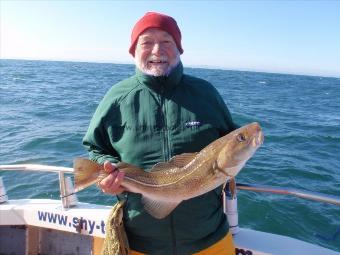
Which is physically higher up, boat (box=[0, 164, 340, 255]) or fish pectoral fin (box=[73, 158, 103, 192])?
fish pectoral fin (box=[73, 158, 103, 192])

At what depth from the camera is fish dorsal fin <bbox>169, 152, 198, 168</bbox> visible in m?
2.84

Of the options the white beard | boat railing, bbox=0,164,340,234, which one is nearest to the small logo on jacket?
the white beard

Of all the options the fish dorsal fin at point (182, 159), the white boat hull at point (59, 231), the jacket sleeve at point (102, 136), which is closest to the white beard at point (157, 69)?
the jacket sleeve at point (102, 136)

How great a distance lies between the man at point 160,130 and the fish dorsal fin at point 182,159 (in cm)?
12

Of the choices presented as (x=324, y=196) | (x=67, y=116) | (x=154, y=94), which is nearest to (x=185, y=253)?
(x=154, y=94)

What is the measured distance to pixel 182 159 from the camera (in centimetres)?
286

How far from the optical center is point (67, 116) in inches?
781

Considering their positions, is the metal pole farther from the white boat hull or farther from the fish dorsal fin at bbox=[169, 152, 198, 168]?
the fish dorsal fin at bbox=[169, 152, 198, 168]

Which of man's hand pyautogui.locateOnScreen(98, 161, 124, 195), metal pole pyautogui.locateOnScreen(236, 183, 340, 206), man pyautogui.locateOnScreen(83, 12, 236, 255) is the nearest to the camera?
man's hand pyautogui.locateOnScreen(98, 161, 124, 195)

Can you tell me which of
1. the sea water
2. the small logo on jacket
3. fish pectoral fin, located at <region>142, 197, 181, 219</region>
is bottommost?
the sea water

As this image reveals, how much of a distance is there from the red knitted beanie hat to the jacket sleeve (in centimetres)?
61

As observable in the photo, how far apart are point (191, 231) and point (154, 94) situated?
106 centimetres

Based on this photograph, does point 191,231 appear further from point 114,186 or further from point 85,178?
point 85,178

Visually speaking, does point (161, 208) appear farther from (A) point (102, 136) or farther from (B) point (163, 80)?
(B) point (163, 80)
